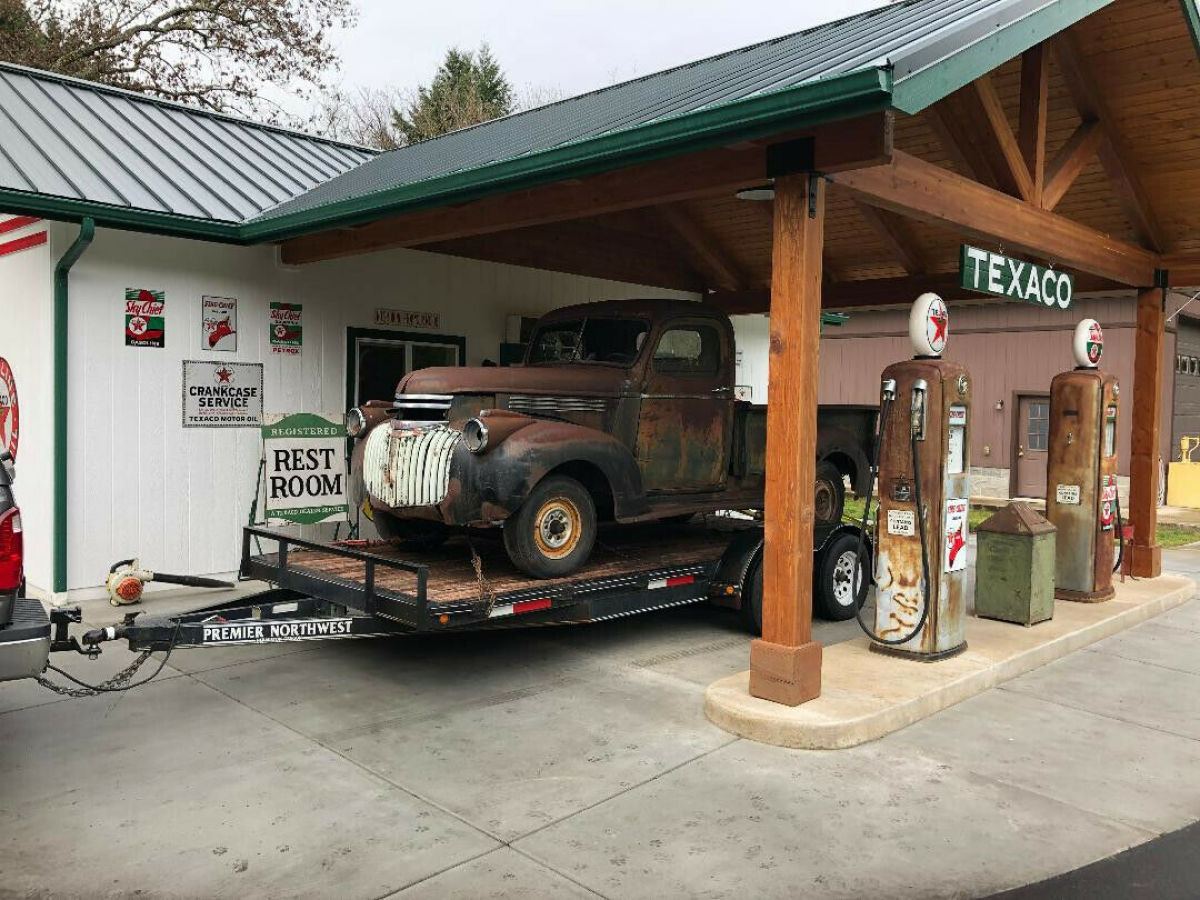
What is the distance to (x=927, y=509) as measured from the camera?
238 inches

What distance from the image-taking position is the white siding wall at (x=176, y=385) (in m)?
7.83

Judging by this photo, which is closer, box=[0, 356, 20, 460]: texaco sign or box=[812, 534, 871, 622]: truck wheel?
box=[812, 534, 871, 622]: truck wheel

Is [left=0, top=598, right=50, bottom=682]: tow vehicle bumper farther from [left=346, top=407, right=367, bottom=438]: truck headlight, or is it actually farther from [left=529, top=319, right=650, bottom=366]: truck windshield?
[left=529, top=319, right=650, bottom=366]: truck windshield

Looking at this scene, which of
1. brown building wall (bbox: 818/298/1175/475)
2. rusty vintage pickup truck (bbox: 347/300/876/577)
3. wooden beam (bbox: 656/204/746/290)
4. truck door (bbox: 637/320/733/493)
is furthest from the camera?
brown building wall (bbox: 818/298/1175/475)

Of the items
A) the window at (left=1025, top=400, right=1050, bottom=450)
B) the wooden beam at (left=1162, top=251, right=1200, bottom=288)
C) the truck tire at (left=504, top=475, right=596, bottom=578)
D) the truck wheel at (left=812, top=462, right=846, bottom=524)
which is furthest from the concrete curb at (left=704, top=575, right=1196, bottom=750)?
the window at (left=1025, top=400, right=1050, bottom=450)

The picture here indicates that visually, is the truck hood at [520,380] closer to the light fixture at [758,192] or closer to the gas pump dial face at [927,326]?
the light fixture at [758,192]

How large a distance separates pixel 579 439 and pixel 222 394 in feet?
12.7

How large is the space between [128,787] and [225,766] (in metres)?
0.42

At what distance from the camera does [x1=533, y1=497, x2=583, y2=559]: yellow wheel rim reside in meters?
6.08

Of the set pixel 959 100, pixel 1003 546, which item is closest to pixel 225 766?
pixel 1003 546

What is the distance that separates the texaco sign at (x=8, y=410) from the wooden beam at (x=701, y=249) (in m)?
6.30

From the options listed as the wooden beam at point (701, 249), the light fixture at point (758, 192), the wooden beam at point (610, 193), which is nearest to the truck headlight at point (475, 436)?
the wooden beam at point (610, 193)

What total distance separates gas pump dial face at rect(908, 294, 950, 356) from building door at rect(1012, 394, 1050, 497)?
13.2 metres

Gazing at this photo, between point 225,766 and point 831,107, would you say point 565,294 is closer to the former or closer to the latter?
point 831,107
